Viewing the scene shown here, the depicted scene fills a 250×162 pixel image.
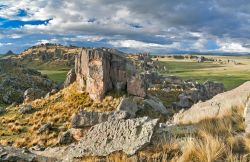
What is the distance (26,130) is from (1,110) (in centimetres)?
1631

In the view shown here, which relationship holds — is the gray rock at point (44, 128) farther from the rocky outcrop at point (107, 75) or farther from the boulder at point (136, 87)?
the boulder at point (136, 87)

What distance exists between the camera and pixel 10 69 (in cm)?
12812

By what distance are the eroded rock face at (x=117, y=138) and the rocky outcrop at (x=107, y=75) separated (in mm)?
39899

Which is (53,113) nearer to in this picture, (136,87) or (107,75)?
(107,75)

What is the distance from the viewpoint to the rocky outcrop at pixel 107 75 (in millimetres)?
54625

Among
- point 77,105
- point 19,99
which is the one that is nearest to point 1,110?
point 77,105

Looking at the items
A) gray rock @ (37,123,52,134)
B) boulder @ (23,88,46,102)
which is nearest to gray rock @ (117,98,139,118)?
gray rock @ (37,123,52,134)

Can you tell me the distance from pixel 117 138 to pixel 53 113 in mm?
42187

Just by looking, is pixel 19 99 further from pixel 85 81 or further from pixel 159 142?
pixel 159 142

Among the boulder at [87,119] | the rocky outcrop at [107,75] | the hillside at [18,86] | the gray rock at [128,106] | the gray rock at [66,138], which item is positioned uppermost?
the rocky outcrop at [107,75]

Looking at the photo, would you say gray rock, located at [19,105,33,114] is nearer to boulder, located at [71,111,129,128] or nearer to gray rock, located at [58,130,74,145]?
boulder, located at [71,111,129,128]

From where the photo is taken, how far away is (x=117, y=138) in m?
13.3

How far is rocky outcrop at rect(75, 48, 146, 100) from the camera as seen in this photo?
54.6 metres

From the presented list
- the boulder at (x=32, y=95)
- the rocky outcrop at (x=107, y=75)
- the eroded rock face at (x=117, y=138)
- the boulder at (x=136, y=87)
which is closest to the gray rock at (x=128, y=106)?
the boulder at (x=136, y=87)
